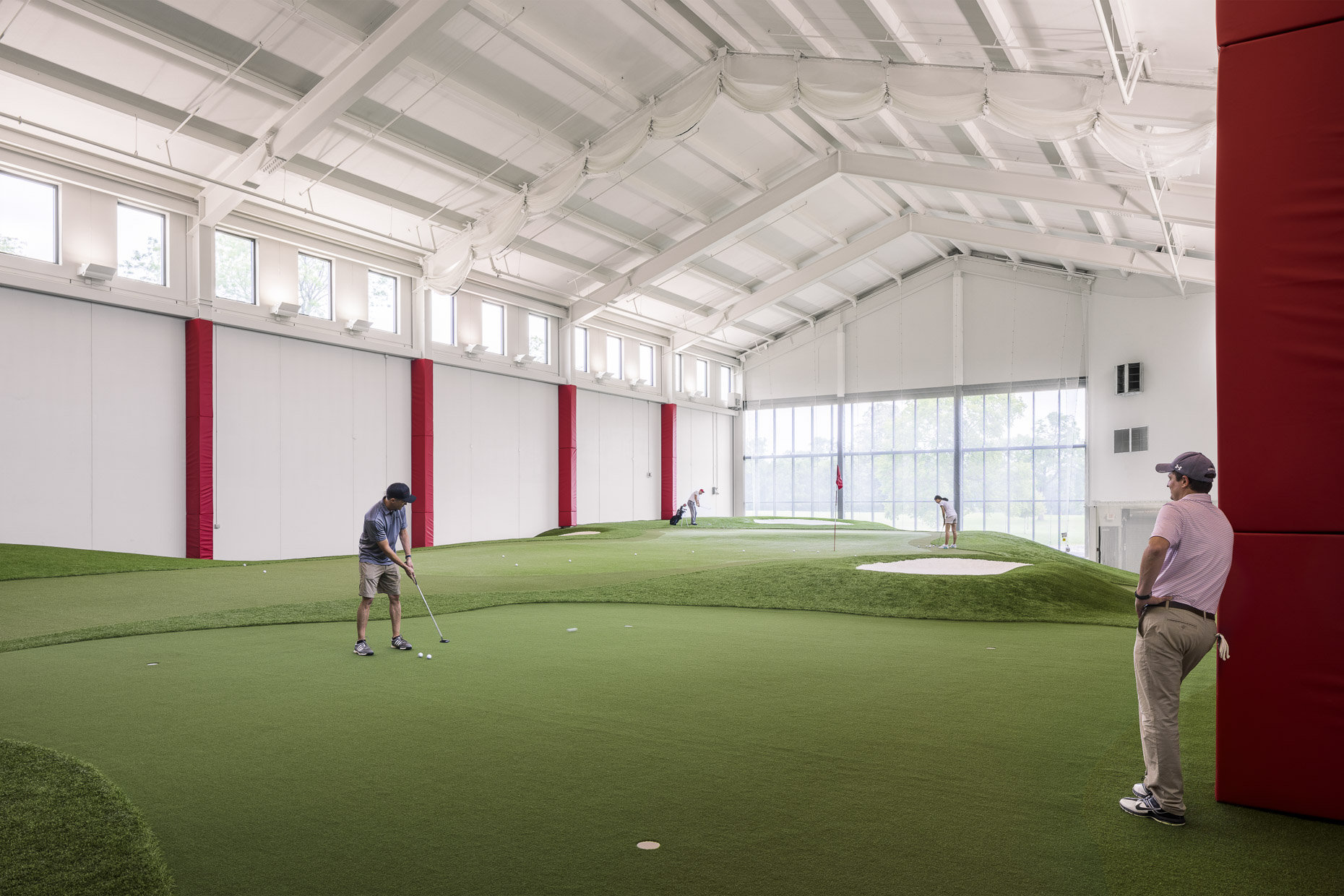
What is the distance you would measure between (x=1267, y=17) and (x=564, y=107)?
57.2ft

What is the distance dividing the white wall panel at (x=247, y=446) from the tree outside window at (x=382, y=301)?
3.43m

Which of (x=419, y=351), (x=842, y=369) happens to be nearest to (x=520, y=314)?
(x=419, y=351)

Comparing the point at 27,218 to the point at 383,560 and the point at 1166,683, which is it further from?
the point at 1166,683

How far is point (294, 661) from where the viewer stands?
7.99 metres

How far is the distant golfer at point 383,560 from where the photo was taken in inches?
320

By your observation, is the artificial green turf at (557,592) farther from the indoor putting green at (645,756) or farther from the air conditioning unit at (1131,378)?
the air conditioning unit at (1131,378)

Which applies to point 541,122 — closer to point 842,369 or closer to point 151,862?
point 151,862

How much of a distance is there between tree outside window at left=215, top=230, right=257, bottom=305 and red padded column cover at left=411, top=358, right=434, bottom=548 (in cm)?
532

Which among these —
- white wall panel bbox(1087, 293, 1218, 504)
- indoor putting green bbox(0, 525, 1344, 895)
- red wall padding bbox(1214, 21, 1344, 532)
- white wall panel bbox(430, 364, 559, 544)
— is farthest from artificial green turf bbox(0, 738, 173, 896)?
white wall panel bbox(1087, 293, 1218, 504)

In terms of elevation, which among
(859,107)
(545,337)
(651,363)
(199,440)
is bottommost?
(199,440)

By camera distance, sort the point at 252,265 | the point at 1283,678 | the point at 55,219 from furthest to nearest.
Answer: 1. the point at 252,265
2. the point at 55,219
3. the point at 1283,678

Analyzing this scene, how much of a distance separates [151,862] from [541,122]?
763 inches

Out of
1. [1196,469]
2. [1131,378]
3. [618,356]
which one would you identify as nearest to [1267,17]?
[1196,469]

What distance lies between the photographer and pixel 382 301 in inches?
968
